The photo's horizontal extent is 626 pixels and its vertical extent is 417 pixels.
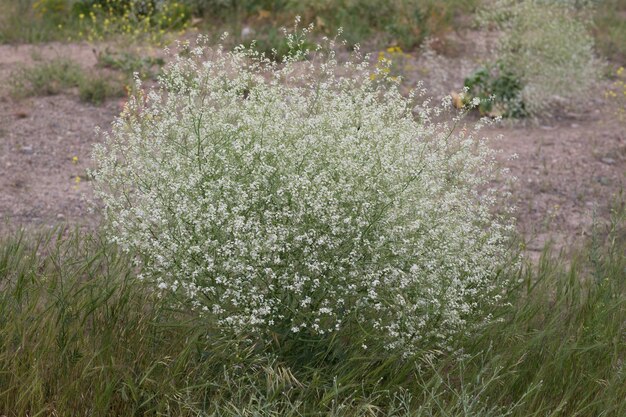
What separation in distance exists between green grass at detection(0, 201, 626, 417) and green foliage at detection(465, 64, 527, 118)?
446 cm

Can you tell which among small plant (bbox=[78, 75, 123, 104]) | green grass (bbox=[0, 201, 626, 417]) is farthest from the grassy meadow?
small plant (bbox=[78, 75, 123, 104])

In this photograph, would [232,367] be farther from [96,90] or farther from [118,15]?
[118,15]

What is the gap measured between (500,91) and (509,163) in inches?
50.9

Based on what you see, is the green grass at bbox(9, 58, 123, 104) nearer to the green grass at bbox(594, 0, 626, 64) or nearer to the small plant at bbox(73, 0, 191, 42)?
the small plant at bbox(73, 0, 191, 42)

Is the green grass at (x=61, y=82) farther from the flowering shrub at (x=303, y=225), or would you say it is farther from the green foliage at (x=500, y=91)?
the flowering shrub at (x=303, y=225)

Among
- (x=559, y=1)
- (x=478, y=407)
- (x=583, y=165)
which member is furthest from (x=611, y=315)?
(x=559, y=1)

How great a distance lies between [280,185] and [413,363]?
0.82 metres

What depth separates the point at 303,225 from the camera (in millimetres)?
3545

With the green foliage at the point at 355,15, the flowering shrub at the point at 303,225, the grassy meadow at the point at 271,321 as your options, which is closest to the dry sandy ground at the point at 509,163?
the grassy meadow at the point at 271,321

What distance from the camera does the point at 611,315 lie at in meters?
4.37

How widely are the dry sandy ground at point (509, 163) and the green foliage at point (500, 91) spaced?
19cm

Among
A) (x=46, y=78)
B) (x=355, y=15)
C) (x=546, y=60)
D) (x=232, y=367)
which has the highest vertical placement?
(x=232, y=367)

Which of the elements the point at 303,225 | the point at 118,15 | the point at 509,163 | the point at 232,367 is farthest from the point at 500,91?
the point at 232,367

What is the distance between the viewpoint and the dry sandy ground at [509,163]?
6.13 metres
